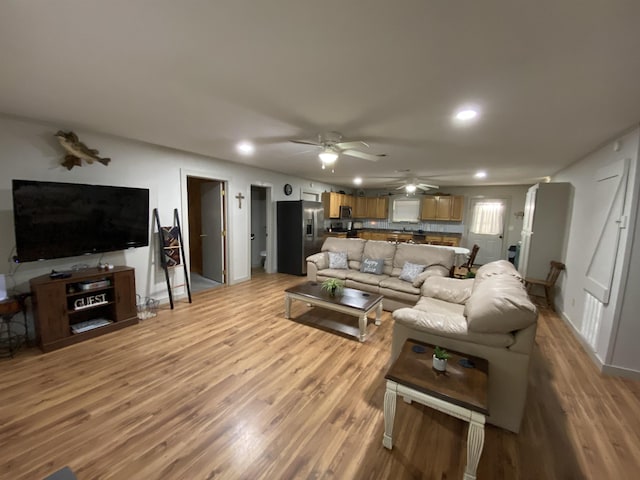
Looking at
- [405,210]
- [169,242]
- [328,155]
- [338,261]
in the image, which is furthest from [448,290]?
[405,210]

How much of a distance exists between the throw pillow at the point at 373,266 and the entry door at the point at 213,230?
2.78 metres

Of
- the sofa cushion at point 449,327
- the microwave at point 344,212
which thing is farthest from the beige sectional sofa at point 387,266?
the microwave at point 344,212

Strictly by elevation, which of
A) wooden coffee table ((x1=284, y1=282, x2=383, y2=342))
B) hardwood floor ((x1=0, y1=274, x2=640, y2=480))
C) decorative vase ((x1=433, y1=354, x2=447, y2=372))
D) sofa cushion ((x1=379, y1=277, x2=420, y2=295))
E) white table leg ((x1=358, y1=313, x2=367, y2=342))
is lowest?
hardwood floor ((x1=0, y1=274, x2=640, y2=480))

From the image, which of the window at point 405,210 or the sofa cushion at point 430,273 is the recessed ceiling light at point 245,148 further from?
the window at point 405,210

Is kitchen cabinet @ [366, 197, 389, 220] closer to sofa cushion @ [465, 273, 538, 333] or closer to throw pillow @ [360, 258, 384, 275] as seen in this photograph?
throw pillow @ [360, 258, 384, 275]

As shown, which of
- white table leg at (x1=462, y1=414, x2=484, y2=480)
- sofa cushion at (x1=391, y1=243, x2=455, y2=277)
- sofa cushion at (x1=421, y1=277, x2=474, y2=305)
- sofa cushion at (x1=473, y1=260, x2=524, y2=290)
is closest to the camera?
white table leg at (x1=462, y1=414, x2=484, y2=480)

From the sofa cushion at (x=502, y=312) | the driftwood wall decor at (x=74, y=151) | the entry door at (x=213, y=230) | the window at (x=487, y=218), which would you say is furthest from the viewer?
the window at (x=487, y=218)

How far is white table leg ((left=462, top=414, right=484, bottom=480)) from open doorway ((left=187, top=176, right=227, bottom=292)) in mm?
4565

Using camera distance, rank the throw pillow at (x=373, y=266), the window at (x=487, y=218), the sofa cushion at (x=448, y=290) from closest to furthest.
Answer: the sofa cushion at (x=448, y=290), the throw pillow at (x=373, y=266), the window at (x=487, y=218)

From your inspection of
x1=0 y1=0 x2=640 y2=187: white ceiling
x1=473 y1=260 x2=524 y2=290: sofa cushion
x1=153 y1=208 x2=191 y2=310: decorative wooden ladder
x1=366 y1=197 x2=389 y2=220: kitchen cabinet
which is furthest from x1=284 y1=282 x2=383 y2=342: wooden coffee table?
x1=366 y1=197 x2=389 y2=220: kitchen cabinet

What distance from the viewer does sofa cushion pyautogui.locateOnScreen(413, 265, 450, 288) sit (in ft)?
12.1

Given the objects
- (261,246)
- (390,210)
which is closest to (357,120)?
(261,246)

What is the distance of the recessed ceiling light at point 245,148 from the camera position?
3484mm

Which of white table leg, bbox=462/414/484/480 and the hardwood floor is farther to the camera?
the hardwood floor
